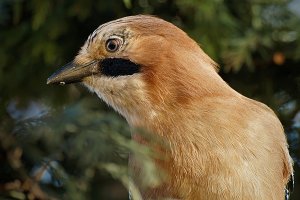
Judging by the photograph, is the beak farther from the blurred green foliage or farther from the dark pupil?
the blurred green foliage

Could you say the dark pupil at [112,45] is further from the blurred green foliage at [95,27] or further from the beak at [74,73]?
the blurred green foliage at [95,27]

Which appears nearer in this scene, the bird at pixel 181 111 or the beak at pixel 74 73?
the bird at pixel 181 111

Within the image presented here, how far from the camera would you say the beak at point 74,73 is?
166 inches

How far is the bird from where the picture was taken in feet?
13.2

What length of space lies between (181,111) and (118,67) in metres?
0.32

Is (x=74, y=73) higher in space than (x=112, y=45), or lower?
lower

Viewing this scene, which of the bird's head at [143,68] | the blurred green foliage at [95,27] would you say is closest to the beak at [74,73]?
the bird's head at [143,68]

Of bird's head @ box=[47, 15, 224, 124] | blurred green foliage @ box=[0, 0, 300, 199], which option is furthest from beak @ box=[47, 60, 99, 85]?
blurred green foliage @ box=[0, 0, 300, 199]

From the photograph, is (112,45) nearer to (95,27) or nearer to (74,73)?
(74,73)

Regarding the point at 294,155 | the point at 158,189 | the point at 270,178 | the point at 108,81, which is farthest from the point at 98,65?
the point at 294,155

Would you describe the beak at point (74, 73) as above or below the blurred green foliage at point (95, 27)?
above

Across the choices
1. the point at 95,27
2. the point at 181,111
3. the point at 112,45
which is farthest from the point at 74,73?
the point at 95,27

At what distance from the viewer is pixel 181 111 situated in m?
4.16

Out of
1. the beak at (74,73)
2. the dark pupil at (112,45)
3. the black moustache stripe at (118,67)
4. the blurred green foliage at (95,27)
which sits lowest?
the blurred green foliage at (95,27)
